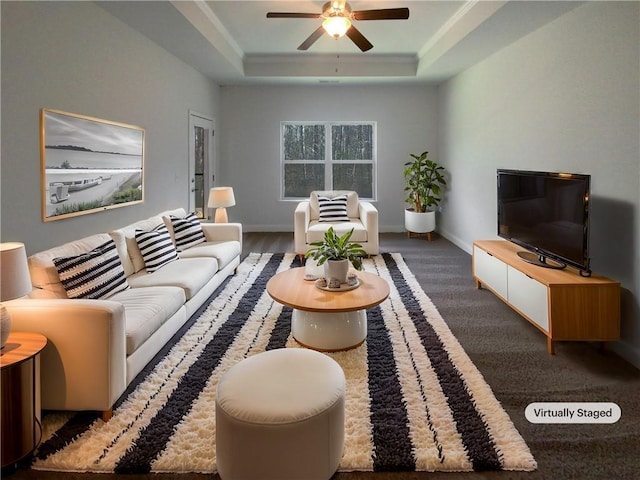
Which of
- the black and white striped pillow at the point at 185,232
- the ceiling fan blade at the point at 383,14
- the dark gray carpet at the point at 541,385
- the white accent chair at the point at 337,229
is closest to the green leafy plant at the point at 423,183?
the white accent chair at the point at 337,229

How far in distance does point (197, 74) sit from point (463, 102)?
3.82 metres

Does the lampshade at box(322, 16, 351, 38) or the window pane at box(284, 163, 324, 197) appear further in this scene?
the window pane at box(284, 163, 324, 197)

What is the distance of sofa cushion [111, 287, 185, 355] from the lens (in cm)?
240

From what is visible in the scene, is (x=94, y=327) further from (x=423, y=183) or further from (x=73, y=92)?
(x=423, y=183)

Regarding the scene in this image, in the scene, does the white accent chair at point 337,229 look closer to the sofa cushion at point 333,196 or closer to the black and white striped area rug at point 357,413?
the sofa cushion at point 333,196

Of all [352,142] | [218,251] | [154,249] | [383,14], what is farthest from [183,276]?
[352,142]

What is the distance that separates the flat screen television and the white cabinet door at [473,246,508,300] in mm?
212

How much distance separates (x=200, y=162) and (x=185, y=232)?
8.32ft

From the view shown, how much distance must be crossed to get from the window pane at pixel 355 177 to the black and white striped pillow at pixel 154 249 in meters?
4.59

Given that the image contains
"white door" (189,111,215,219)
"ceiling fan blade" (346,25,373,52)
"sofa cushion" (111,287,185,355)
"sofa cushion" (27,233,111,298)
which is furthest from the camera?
"white door" (189,111,215,219)

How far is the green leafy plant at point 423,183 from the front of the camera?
23.4ft

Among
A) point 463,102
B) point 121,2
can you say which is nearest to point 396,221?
point 463,102

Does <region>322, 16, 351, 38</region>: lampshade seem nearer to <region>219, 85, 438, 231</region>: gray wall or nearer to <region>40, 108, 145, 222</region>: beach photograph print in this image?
<region>40, 108, 145, 222</region>: beach photograph print

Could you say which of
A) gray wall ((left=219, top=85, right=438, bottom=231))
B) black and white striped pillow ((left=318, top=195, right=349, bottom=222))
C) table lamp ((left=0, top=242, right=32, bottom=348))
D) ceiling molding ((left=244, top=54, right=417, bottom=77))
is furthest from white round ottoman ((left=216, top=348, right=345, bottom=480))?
gray wall ((left=219, top=85, right=438, bottom=231))
